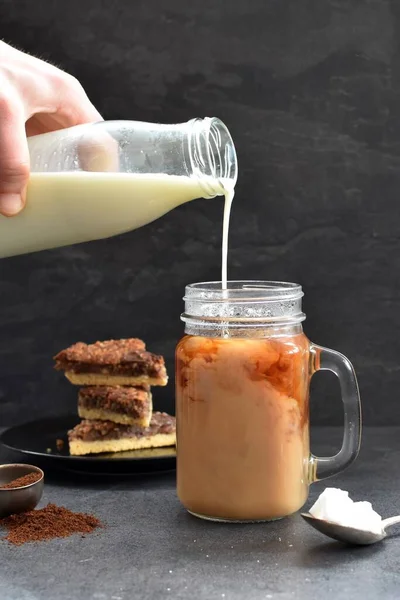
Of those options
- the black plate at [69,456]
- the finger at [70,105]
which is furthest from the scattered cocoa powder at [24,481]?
the finger at [70,105]

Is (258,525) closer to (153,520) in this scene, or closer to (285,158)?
(153,520)

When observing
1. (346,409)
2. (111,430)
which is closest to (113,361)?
(111,430)

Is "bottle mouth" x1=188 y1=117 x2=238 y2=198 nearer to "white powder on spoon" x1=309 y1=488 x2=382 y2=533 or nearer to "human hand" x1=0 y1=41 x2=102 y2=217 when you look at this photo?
"human hand" x1=0 y1=41 x2=102 y2=217

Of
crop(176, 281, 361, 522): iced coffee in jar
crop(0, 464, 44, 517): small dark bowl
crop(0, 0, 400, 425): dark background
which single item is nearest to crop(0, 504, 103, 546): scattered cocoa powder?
crop(0, 464, 44, 517): small dark bowl

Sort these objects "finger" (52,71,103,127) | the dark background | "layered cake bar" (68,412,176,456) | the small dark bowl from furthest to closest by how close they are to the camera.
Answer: the dark background → "layered cake bar" (68,412,176,456) → "finger" (52,71,103,127) → the small dark bowl

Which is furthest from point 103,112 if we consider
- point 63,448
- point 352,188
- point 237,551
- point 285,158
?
point 237,551

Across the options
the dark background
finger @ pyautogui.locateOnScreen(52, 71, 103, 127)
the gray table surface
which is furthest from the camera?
the dark background

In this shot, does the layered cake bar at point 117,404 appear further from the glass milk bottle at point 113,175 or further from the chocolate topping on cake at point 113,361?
the glass milk bottle at point 113,175
